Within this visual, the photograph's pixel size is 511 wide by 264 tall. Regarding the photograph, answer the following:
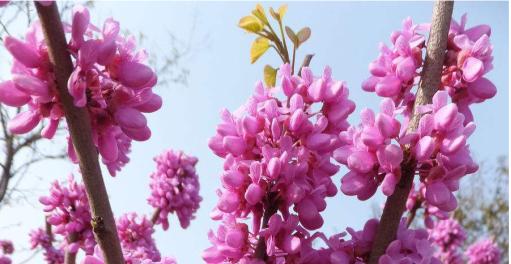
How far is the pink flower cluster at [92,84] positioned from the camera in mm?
1033

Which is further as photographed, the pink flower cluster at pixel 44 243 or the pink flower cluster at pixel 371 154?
the pink flower cluster at pixel 44 243

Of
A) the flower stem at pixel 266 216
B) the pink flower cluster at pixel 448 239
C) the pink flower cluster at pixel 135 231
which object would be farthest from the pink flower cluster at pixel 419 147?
the pink flower cluster at pixel 448 239

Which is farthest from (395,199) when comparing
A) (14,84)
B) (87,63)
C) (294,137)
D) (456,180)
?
(14,84)

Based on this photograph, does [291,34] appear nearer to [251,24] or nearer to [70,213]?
[251,24]

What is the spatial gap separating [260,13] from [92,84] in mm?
675

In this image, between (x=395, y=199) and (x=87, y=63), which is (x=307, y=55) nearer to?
(x=395, y=199)

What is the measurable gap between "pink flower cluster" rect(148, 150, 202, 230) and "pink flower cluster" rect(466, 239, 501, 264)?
3836mm

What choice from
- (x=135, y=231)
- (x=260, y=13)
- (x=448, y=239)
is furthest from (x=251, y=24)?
(x=448, y=239)

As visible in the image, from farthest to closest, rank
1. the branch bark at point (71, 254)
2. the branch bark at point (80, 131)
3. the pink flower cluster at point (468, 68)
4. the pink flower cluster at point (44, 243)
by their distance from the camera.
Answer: the pink flower cluster at point (44, 243) < the branch bark at point (71, 254) < the pink flower cluster at point (468, 68) < the branch bark at point (80, 131)

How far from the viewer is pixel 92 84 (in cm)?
107

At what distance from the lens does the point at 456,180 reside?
1.31 metres

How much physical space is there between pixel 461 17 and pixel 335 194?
69 centimetres

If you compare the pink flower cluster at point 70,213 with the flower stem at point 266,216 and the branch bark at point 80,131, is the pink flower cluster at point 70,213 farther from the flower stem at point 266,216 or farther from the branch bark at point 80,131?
the branch bark at point 80,131

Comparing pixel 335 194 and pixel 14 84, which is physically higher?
pixel 14 84
